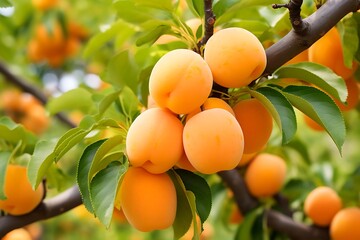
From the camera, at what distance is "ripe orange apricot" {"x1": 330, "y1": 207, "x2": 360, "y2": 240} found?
44.8 inches

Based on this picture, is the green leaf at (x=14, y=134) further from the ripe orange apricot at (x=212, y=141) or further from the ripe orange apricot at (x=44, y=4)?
the ripe orange apricot at (x=44, y=4)

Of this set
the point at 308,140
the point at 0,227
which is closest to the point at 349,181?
the point at 0,227

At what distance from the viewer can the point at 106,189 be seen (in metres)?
0.76

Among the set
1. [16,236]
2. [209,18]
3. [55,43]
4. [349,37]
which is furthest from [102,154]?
[55,43]

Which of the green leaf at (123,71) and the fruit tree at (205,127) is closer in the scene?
the fruit tree at (205,127)

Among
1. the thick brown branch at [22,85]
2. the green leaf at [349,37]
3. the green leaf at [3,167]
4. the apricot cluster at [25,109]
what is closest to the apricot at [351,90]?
the green leaf at [349,37]

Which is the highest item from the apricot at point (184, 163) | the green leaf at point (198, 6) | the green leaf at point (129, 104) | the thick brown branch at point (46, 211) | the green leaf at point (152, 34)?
the green leaf at point (198, 6)

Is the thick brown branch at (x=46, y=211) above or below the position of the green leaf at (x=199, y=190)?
below

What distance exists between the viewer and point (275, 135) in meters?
1.43

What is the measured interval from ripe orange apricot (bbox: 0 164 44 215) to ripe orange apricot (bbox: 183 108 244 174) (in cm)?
38

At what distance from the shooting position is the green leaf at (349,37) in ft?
3.14

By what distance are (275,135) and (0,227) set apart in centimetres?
75

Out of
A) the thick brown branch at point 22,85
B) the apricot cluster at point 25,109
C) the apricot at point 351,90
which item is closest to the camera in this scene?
the apricot at point 351,90

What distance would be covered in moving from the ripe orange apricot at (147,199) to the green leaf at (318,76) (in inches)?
10.5
